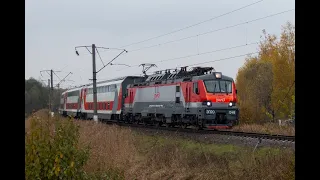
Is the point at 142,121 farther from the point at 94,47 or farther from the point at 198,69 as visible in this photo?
the point at 198,69

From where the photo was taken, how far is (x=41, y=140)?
7.29 metres

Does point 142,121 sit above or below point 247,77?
below

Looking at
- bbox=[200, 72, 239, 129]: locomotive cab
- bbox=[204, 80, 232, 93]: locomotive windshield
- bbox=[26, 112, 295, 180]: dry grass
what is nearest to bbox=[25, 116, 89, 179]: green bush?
bbox=[26, 112, 295, 180]: dry grass

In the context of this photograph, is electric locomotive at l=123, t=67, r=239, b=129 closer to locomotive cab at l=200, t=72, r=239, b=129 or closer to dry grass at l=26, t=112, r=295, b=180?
locomotive cab at l=200, t=72, r=239, b=129

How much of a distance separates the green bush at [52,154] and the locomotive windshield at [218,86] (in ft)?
44.2

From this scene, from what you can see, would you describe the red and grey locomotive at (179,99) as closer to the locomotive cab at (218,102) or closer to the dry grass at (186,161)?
the locomotive cab at (218,102)

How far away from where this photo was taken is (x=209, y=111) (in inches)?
792
